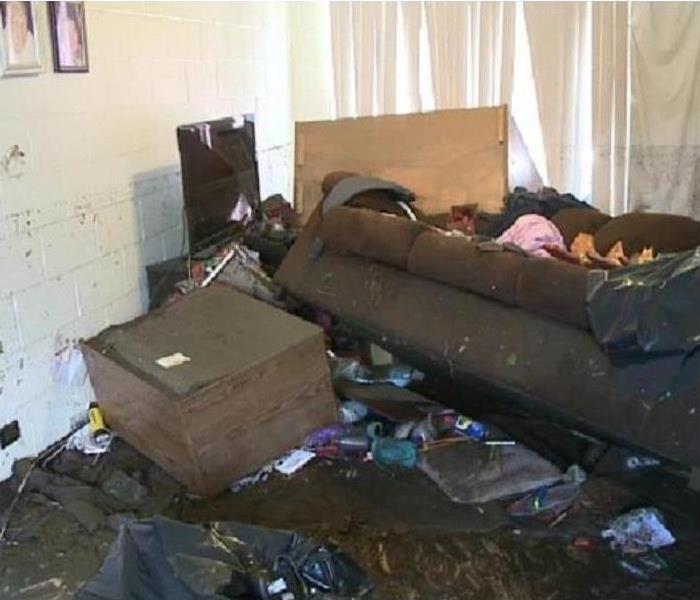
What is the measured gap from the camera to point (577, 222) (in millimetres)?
3395

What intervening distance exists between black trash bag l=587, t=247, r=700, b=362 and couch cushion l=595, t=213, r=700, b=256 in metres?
0.73

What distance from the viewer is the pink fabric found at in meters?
3.13

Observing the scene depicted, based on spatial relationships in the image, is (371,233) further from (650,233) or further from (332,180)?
(650,233)

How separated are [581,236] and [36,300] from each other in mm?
2195

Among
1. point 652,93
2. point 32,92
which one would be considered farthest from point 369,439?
point 652,93

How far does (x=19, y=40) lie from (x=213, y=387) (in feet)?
4.53

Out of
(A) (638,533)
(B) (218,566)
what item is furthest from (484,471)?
(B) (218,566)

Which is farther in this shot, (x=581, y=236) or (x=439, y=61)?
(x=439, y=61)

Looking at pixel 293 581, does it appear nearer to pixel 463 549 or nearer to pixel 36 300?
pixel 463 549

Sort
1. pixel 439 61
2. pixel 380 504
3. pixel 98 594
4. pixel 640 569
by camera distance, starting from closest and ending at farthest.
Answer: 1. pixel 98 594
2. pixel 640 569
3. pixel 380 504
4. pixel 439 61

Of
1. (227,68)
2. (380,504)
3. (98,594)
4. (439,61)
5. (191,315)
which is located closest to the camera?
(98,594)

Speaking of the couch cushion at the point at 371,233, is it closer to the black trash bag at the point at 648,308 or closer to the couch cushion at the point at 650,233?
the couch cushion at the point at 650,233

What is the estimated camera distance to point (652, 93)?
452 cm

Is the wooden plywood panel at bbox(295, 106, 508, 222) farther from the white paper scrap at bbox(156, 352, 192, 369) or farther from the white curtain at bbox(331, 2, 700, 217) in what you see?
the white paper scrap at bbox(156, 352, 192, 369)
